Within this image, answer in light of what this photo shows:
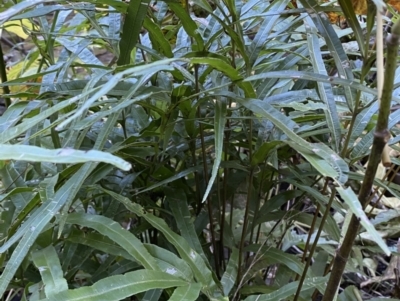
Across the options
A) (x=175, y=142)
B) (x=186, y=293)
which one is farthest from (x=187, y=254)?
(x=175, y=142)

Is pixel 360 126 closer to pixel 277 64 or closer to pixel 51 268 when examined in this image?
pixel 277 64

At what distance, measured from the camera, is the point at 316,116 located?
0.45 metres

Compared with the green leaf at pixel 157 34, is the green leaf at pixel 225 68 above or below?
below

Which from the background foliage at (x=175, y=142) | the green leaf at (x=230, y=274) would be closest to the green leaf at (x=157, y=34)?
the background foliage at (x=175, y=142)

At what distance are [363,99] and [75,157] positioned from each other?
362 millimetres

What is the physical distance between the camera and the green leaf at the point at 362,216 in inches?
9.6

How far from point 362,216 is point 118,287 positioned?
20 centimetres

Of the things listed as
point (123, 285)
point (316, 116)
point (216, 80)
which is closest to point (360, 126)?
point (316, 116)

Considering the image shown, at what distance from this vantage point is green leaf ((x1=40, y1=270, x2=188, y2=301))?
1.10 ft

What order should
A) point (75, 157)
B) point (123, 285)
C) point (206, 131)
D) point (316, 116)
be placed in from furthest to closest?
point (206, 131) < point (316, 116) < point (123, 285) < point (75, 157)

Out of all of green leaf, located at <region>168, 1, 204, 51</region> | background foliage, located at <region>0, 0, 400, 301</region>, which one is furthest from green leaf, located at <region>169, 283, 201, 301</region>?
green leaf, located at <region>168, 1, 204, 51</region>

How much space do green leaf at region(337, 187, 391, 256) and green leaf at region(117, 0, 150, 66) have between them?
8.6 inches

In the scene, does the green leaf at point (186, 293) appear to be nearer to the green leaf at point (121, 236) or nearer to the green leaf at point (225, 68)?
the green leaf at point (121, 236)

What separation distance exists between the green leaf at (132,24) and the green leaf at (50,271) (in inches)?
7.8
